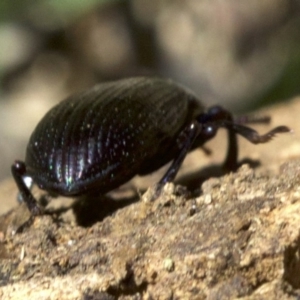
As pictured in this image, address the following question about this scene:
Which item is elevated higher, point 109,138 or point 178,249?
point 109,138

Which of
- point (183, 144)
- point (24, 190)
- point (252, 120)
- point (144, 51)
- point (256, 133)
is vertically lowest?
point (144, 51)

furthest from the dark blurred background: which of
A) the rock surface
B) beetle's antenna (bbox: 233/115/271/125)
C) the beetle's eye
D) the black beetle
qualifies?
the rock surface

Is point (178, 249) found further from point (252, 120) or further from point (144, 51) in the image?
point (144, 51)

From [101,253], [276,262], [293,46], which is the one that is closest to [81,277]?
[101,253]

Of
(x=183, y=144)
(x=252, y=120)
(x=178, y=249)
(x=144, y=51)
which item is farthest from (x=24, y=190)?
(x=144, y=51)

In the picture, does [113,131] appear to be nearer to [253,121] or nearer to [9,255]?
[9,255]

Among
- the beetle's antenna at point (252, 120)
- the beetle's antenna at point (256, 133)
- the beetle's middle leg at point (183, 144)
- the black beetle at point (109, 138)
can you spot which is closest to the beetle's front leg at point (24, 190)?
the black beetle at point (109, 138)

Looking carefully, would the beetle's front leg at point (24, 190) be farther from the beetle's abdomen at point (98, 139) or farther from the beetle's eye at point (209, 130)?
the beetle's eye at point (209, 130)
